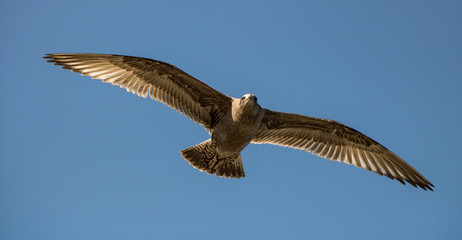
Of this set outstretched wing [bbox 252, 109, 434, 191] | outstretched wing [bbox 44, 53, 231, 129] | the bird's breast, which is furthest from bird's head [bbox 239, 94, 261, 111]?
outstretched wing [bbox 252, 109, 434, 191]

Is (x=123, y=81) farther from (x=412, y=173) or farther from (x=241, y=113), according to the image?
(x=412, y=173)

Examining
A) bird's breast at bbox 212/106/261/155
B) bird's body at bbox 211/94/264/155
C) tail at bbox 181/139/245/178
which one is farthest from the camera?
tail at bbox 181/139/245/178

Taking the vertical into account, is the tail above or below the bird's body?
below

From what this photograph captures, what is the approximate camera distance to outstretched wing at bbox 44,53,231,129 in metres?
8.77

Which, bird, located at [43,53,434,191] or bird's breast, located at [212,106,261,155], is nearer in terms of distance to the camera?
bird's breast, located at [212,106,261,155]

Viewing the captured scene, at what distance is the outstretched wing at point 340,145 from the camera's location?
31.4ft

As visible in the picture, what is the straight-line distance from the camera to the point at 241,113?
27.2 ft

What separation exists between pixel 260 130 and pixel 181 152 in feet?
5.47

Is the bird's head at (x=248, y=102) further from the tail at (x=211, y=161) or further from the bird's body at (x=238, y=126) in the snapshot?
the tail at (x=211, y=161)

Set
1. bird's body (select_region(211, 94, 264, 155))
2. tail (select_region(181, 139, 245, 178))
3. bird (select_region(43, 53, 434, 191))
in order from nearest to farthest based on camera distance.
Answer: bird's body (select_region(211, 94, 264, 155)) → bird (select_region(43, 53, 434, 191)) → tail (select_region(181, 139, 245, 178))

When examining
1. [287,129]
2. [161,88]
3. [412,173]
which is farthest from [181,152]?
[412,173]

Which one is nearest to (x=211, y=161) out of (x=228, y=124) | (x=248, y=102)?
(x=228, y=124)

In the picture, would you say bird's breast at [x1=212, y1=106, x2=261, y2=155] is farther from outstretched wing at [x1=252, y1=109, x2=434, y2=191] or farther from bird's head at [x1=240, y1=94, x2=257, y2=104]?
outstretched wing at [x1=252, y1=109, x2=434, y2=191]

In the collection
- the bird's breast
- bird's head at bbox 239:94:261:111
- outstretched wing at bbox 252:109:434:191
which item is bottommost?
the bird's breast
